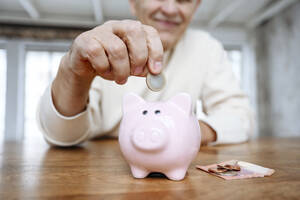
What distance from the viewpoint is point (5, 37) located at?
3.86 meters

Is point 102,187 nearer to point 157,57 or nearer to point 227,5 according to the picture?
point 157,57

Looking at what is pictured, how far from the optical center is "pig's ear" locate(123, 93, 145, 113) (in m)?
0.56

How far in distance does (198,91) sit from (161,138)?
0.94 metres

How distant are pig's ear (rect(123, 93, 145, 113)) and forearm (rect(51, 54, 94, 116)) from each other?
0.26 m

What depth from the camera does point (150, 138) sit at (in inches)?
19.0

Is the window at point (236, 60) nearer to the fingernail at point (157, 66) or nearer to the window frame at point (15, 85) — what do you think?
the window frame at point (15, 85)

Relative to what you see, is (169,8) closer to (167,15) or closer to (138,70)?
(167,15)

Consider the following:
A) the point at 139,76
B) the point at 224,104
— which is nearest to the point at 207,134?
the point at 224,104

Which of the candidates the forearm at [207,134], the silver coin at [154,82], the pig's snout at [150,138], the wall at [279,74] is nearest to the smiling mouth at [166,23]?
the forearm at [207,134]

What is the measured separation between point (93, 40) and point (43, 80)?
155 inches

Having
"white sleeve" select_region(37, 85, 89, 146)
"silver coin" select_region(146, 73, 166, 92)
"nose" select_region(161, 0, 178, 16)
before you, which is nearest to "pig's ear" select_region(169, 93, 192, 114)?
"silver coin" select_region(146, 73, 166, 92)

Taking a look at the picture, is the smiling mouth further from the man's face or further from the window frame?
the window frame

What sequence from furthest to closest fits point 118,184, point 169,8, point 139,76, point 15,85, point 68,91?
point 15,85 → point 169,8 → point 68,91 → point 139,76 → point 118,184

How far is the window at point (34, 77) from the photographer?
4090 millimetres
